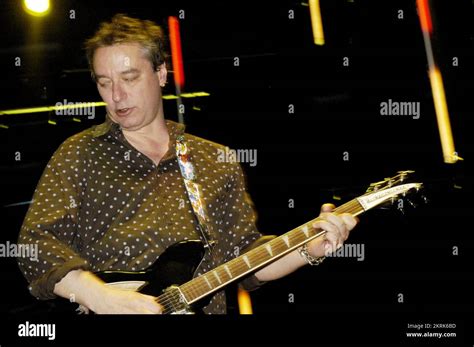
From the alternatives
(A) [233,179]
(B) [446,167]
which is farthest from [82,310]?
(B) [446,167]

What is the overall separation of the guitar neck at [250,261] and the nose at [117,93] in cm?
78

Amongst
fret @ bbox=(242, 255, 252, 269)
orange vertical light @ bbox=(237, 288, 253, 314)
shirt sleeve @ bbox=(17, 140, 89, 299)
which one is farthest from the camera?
orange vertical light @ bbox=(237, 288, 253, 314)

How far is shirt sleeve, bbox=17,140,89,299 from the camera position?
242 cm

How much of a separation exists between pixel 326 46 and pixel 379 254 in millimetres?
1689

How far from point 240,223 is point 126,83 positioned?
0.73m

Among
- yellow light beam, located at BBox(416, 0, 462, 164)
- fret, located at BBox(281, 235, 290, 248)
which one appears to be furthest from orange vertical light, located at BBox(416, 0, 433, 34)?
fret, located at BBox(281, 235, 290, 248)

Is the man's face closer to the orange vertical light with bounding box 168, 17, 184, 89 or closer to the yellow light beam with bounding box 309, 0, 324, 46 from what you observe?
the yellow light beam with bounding box 309, 0, 324, 46

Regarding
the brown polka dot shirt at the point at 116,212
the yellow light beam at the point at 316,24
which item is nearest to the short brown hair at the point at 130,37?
the brown polka dot shirt at the point at 116,212

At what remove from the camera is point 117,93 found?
282 cm

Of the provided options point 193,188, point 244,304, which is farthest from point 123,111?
point 244,304

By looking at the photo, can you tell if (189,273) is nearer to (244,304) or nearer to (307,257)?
(307,257)

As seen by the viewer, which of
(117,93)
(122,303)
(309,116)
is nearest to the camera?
(122,303)

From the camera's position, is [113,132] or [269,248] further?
[113,132]

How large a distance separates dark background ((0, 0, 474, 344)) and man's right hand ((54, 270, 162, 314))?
279 centimetres
